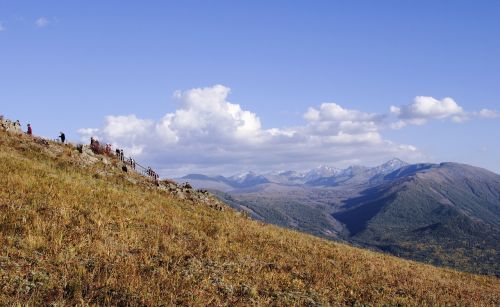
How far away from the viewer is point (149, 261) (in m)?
13.4

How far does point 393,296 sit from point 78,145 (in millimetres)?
30307

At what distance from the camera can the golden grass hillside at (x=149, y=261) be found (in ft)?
35.2

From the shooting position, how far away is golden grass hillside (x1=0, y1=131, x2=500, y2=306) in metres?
10.7

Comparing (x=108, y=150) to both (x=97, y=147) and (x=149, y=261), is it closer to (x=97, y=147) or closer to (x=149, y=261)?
(x=97, y=147)

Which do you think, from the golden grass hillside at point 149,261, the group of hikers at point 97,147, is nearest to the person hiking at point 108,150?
the group of hikers at point 97,147

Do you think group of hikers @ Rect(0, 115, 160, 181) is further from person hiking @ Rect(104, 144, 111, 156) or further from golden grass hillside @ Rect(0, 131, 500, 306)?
golden grass hillside @ Rect(0, 131, 500, 306)

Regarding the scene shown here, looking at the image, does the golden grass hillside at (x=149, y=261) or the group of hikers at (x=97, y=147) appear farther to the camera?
the group of hikers at (x=97, y=147)

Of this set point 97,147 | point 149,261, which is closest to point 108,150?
point 97,147

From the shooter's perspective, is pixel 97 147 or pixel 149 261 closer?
pixel 149 261

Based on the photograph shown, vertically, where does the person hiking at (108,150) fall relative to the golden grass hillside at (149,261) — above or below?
above

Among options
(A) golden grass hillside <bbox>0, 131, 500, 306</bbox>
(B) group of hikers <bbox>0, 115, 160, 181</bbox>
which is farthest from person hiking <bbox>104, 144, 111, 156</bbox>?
(A) golden grass hillside <bbox>0, 131, 500, 306</bbox>

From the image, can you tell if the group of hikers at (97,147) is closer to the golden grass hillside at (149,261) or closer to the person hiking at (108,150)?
the person hiking at (108,150)

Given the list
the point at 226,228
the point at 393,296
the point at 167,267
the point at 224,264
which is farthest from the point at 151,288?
the point at 226,228

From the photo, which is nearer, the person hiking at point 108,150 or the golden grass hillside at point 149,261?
the golden grass hillside at point 149,261
